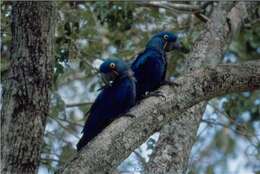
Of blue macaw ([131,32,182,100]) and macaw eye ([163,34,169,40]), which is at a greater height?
macaw eye ([163,34,169,40])

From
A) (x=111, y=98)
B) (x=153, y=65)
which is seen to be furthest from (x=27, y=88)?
(x=153, y=65)

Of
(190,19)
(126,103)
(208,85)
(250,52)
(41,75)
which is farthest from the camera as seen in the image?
(250,52)

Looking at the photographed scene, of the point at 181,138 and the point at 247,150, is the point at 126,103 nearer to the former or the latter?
the point at 181,138

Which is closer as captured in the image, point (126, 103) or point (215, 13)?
point (126, 103)

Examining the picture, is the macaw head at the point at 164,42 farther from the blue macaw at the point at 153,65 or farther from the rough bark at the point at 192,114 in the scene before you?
the rough bark at the point at 192,114

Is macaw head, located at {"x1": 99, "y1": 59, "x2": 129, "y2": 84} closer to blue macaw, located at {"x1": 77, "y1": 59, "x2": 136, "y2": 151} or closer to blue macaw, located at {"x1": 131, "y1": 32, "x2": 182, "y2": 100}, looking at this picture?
blue macaw, located at {"x1": 77, "y1": 59, "x2": 136, "y2": 151}

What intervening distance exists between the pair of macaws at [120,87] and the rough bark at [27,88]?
42.3 inches

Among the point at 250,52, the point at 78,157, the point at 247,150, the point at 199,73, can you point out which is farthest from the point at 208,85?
the point at 250,52

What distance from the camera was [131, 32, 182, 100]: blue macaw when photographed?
4793 millimetres

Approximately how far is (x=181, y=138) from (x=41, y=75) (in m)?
1.47

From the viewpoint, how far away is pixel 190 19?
7.34 metres

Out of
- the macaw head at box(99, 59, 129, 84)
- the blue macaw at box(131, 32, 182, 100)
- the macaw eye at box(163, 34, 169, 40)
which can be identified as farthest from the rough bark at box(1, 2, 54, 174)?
the macaw eye at box(163, 34, 169, 40)

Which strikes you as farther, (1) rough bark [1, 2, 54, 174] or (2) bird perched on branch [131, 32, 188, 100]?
(2) bird perched on branch [131, 32, 188, 100]

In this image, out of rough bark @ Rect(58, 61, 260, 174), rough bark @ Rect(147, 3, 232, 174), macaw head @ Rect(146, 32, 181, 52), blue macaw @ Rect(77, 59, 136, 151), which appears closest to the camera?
rough bark @ Rect(58, 61, 260, 174)
